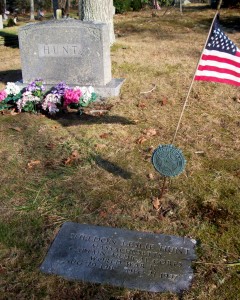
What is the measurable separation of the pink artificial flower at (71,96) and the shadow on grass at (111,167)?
63.6 inches

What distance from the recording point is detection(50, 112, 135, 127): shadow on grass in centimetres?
538

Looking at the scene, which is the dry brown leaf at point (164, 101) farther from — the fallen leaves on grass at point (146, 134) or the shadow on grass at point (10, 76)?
the shadow on grass at point (10, 76)

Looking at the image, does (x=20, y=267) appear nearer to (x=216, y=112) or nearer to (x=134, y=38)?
(x=216, y=112)

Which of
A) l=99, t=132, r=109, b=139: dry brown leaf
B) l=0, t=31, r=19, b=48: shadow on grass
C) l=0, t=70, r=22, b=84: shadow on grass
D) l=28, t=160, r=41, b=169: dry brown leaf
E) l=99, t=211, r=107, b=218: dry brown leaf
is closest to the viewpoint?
l=99, t=211, r=107, b=218: dry brown leaf

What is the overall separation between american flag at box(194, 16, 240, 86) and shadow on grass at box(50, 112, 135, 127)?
77.1 inches

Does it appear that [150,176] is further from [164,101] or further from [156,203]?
[164,101]

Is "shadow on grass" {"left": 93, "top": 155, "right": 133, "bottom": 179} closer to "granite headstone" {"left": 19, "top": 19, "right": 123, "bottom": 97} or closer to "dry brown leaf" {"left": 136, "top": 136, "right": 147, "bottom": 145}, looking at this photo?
"dry brown leaf" {"left": 136, "top": 136, "right": 147, "bottom": 145}

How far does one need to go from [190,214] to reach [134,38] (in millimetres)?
8718

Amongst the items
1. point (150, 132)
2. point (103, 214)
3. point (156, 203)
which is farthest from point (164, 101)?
point (103, 214)

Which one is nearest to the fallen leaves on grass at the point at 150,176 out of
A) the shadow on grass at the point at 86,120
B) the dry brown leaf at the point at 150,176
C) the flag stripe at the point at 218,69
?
the dry brown leaf at the point at 150,176

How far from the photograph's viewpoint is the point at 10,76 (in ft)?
25.9

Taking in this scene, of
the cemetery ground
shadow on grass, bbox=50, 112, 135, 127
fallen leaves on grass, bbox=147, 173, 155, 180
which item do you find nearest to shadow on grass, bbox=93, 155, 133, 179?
the cemetery ground

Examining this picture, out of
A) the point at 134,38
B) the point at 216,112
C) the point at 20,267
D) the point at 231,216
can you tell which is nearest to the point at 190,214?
the point at 231,216

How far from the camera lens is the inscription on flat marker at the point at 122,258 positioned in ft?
8.65
